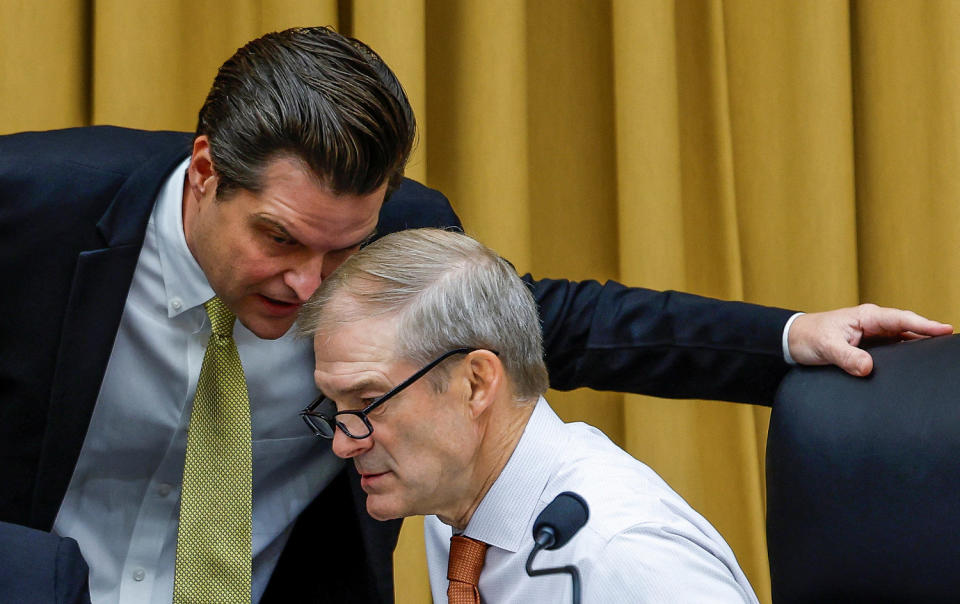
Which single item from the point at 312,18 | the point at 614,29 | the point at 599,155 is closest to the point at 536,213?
the point at 599,155

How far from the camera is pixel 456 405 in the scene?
1.23m

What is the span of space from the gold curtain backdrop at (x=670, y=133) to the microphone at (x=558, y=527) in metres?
1.06

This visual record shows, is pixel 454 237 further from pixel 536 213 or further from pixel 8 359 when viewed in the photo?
pixel 536 213

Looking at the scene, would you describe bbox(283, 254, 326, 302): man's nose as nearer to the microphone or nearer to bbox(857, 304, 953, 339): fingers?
the microphone

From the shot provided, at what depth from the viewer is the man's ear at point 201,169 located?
1.37 meters

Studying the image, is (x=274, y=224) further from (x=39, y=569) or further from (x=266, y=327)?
(x=39, y=569)

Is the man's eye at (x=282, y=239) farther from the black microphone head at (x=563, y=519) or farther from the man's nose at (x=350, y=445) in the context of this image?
the black microphone head at (x=563, y=519)

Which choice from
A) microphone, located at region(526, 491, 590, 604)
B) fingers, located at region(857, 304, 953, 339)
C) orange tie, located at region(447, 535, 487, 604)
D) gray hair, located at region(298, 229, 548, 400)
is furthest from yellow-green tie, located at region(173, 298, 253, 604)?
fingers, located at region(857, 304, 953, 339)

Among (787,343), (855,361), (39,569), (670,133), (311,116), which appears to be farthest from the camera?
(670,133)

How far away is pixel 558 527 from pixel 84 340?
0.66m

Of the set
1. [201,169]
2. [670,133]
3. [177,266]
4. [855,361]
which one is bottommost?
[855,361]

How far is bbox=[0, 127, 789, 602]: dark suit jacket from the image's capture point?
4.56ft

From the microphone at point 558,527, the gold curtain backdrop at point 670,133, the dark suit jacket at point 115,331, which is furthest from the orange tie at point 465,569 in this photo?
the gold curtain backdrop at point 670,133

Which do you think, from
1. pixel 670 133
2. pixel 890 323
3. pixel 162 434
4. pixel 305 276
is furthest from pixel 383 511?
pixel 670 133
